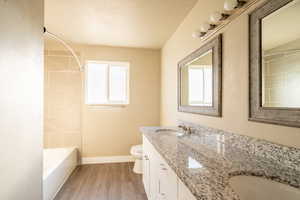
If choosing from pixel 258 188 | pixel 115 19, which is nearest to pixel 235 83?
pixel 258 188

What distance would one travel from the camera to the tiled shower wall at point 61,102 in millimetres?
3203

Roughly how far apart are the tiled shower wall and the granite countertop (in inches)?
99.6

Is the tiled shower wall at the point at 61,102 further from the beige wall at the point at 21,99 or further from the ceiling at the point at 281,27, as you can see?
the ceiling at the point at 281,27

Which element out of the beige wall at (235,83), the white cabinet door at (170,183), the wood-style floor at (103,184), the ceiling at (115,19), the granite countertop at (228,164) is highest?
the ceiling at (115,19)

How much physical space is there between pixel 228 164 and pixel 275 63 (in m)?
0.65

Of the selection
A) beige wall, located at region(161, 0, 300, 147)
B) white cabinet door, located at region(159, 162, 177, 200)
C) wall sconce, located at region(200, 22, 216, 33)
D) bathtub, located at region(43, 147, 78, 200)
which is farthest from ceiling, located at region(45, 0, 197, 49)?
bathtub, located at region(43, 147, 78, 200)

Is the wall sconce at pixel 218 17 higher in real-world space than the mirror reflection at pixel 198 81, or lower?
higher

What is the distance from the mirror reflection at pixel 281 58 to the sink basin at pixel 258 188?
41 centimetres

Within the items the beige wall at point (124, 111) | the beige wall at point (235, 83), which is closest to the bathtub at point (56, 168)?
the beige wall at point (124, 111)

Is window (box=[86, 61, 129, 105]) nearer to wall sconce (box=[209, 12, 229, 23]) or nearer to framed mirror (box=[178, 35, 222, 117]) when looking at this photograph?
framed mirror (box=[178, 35, 222, 117])

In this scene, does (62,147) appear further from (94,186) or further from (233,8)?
(233,8)

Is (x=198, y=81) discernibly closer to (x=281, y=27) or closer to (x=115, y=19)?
(x=281, y=27)

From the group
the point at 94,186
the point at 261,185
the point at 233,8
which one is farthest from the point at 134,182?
the point at 233,8

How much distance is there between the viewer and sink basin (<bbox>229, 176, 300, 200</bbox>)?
71 cm
